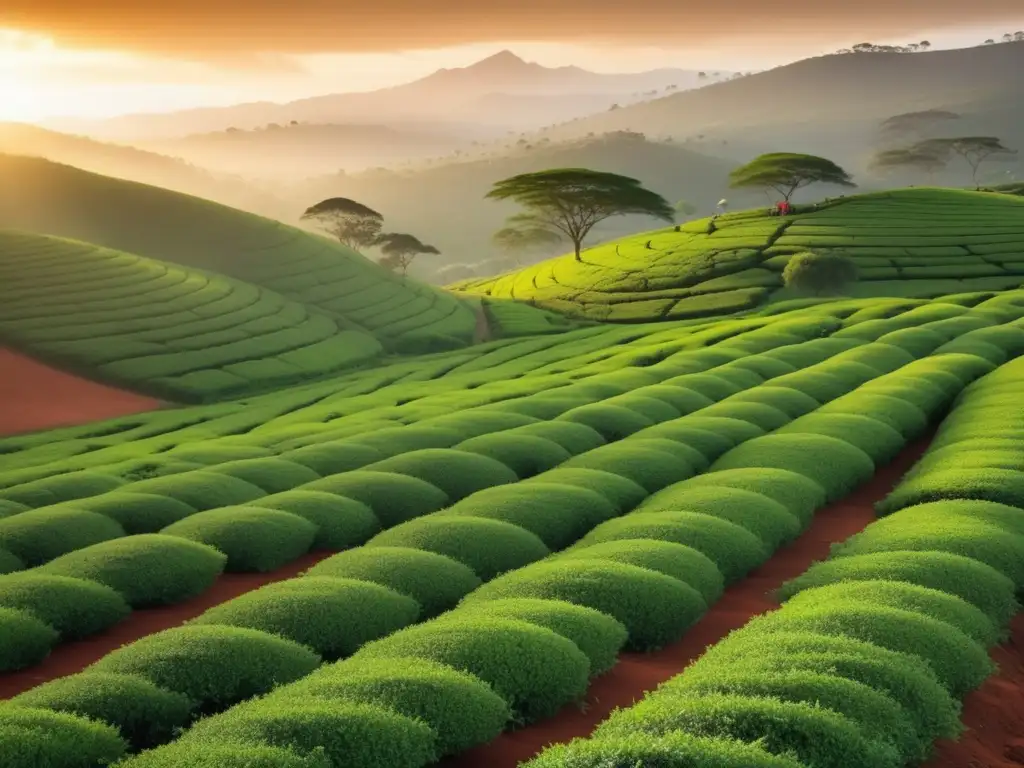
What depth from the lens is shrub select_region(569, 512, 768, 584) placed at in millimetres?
16828

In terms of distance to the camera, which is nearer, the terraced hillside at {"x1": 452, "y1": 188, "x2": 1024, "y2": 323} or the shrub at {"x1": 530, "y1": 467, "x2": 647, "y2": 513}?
the shrub at {"x1": 530, "y1": 467, "x2": 647, "y2": 513}

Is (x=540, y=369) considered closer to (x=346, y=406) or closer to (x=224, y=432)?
(x=346, y=406)

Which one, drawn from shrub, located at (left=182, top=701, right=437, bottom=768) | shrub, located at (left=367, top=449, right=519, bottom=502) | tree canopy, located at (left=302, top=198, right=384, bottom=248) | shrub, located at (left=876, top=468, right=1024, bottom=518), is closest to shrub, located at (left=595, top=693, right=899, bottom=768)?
shrub, located at (left=182, top=701, right=437, bottom=768)

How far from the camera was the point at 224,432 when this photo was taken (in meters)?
39.8

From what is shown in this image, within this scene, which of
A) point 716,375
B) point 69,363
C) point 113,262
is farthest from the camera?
point 113,262

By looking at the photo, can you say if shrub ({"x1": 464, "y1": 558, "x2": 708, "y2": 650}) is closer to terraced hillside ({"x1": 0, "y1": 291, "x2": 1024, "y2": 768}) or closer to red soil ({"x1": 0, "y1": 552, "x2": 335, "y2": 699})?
terraced hillside ({"x1": 0, "y1": 291, "x2": 1024, "y2": 768})

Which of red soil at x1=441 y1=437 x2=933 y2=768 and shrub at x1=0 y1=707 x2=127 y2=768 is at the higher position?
shrub at x1=0 y1=707 x2=127 y2=768

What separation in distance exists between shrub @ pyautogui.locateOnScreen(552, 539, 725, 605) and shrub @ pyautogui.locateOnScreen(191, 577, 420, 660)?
3.30 meters

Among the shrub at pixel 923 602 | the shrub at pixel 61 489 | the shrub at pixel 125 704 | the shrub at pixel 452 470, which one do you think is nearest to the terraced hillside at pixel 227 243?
the shrub at pixel 61 489

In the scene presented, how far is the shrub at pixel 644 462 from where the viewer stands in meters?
22.5

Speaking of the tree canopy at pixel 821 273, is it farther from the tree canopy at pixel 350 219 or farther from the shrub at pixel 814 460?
the shrub at pixel 814 460

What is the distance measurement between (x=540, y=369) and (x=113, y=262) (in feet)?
141

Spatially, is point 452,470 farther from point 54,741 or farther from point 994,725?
point 994,725

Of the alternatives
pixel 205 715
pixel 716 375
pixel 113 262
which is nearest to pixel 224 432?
pixel 716 375
